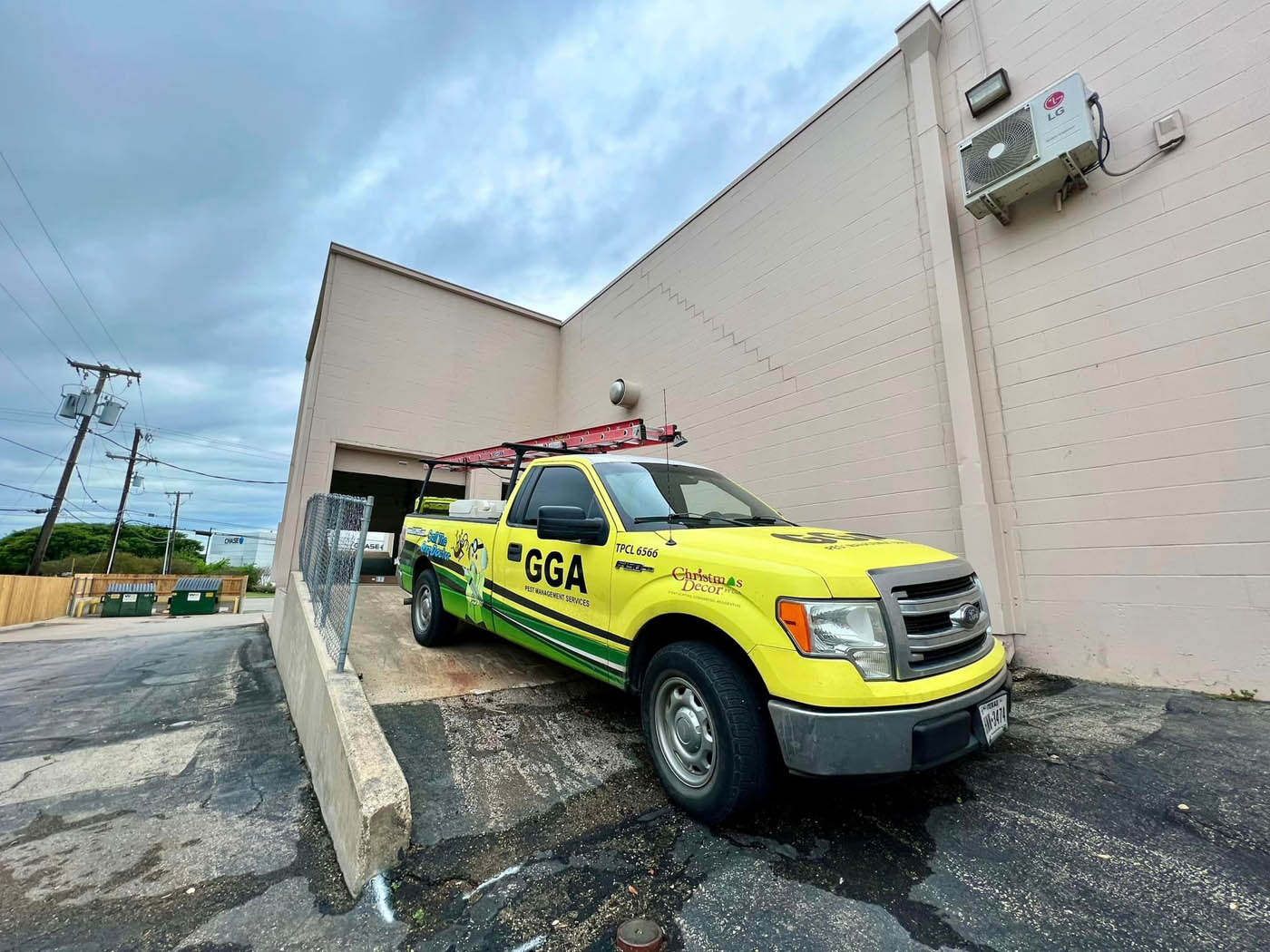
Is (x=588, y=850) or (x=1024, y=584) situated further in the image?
(x=1024, y=584)

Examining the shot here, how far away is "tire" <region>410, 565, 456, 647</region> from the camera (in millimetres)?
5168

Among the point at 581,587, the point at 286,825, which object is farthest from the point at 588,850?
the point at 286,825

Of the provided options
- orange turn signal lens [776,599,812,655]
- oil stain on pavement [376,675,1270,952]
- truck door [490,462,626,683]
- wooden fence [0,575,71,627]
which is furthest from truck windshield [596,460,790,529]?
wooden fence [0,575,71,627]

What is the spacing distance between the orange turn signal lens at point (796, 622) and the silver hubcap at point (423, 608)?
419 centimetres

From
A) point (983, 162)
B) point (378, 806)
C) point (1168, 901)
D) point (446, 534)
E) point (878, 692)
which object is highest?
point (983, 162)

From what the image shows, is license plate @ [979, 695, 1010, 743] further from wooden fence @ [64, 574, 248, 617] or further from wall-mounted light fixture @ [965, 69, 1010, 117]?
wooden fence @ [64, 574, 248, 617]

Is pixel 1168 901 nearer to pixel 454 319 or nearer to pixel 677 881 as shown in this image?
pixel 677 881

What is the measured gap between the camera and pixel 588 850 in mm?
2322

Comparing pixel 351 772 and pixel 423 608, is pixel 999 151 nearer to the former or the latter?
pixel 351 772

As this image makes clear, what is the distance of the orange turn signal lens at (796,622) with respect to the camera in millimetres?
2162

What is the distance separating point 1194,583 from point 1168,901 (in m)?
3.41

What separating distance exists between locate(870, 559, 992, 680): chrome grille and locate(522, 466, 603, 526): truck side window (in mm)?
1822

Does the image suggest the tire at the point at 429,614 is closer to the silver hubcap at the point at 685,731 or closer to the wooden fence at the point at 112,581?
the silver hubcap at the point at 685,731

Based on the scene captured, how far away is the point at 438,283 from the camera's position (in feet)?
43.1
